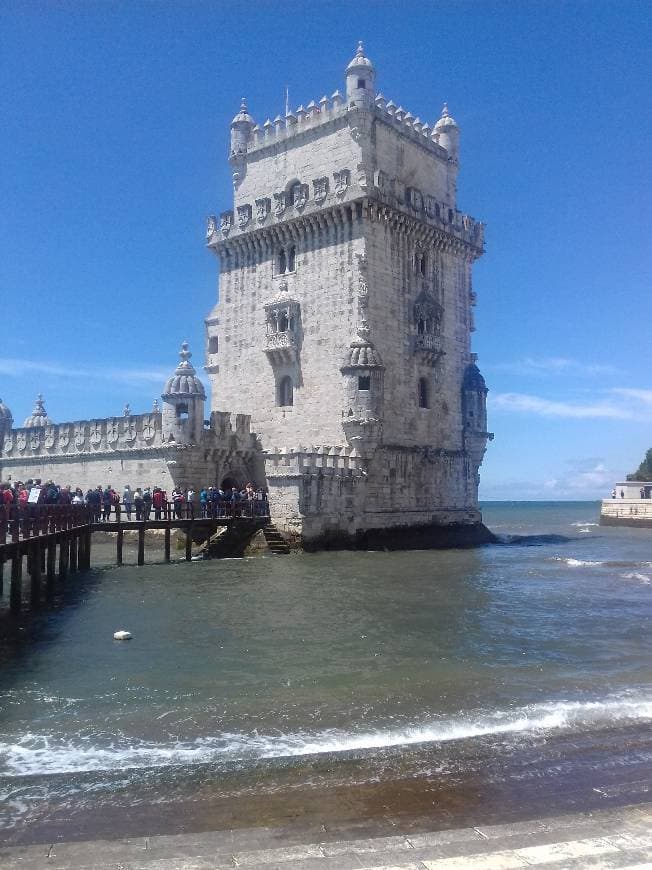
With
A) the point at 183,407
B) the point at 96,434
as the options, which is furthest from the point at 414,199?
the point at 96,434

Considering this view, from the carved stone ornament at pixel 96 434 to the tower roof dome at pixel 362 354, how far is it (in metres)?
14.1

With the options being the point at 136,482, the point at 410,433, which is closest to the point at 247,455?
the point at 136,482

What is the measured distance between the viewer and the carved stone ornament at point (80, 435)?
41844mm

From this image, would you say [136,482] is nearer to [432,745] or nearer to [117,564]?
[117,564]

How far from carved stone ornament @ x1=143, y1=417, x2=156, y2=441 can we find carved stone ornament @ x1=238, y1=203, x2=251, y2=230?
10.6m

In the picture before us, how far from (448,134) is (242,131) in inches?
426

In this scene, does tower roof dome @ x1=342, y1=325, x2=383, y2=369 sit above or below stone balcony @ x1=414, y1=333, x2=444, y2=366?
below

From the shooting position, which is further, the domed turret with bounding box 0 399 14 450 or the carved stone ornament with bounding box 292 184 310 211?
the domed turret with bounding box 0 399 14 450

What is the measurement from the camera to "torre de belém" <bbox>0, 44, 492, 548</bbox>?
3466cm

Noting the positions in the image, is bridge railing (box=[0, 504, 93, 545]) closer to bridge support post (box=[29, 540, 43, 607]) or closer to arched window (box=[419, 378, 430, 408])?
bridge support post (box=[29, 540, 43, 607])

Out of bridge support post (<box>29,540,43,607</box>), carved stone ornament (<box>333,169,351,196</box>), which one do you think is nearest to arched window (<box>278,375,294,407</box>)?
carved stone ornament (<box>333,169,351,196</box>)

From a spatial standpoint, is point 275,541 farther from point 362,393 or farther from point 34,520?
point 34,520

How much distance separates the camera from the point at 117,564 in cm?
2945

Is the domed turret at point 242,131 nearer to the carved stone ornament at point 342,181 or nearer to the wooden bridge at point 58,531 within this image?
the carved stone ornament at point 342,181
